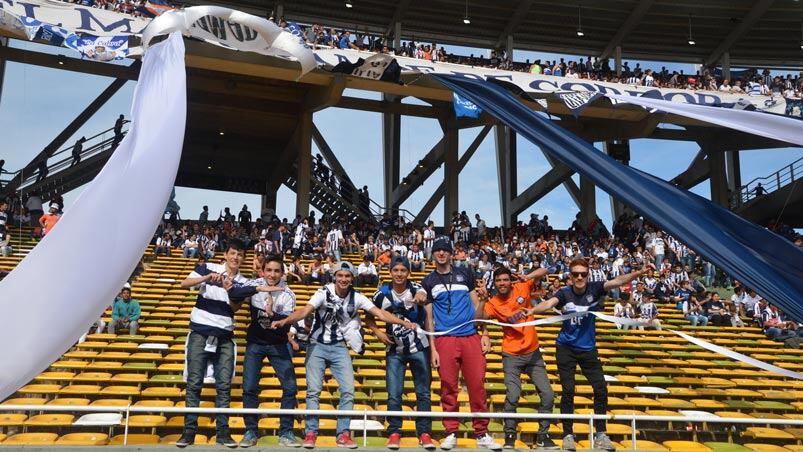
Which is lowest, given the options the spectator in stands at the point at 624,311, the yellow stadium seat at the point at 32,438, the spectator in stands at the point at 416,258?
the yellow stadium seat at the point at 32,438

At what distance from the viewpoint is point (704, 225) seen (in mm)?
5426

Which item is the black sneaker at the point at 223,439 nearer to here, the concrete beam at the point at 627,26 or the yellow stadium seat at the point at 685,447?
the yellow stadium seat at the point at 685,447

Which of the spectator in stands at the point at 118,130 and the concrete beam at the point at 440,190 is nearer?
the spectator in stands at the point at 118,130

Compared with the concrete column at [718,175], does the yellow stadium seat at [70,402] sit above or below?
below

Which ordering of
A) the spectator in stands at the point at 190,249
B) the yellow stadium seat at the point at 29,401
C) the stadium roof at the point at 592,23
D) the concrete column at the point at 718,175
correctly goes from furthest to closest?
the concrete column at the point at 718,175 → the stadium roof at the point at 592,23 → the spectator in stands at the point at 190,249 → the yellow stadium seat at the point at 29,401

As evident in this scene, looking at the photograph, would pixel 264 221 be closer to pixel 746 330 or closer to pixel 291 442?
pixel 746 330

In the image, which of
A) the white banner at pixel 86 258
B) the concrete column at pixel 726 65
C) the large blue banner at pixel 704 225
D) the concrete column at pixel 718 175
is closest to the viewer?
the white banner at pixel 86 258

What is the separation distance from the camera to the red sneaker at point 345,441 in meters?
5.12

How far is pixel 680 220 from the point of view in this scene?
5418 millimetres

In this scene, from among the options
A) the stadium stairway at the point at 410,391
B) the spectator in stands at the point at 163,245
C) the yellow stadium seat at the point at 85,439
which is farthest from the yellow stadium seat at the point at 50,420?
the spectator in stands at the point at 163,245

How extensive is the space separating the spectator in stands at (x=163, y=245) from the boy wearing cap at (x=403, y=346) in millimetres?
11812

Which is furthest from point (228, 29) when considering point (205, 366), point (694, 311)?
point (694, 311)

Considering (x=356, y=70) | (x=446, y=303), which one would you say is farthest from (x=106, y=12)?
(x=446, y=303)

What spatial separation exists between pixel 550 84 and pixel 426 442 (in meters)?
17.8
